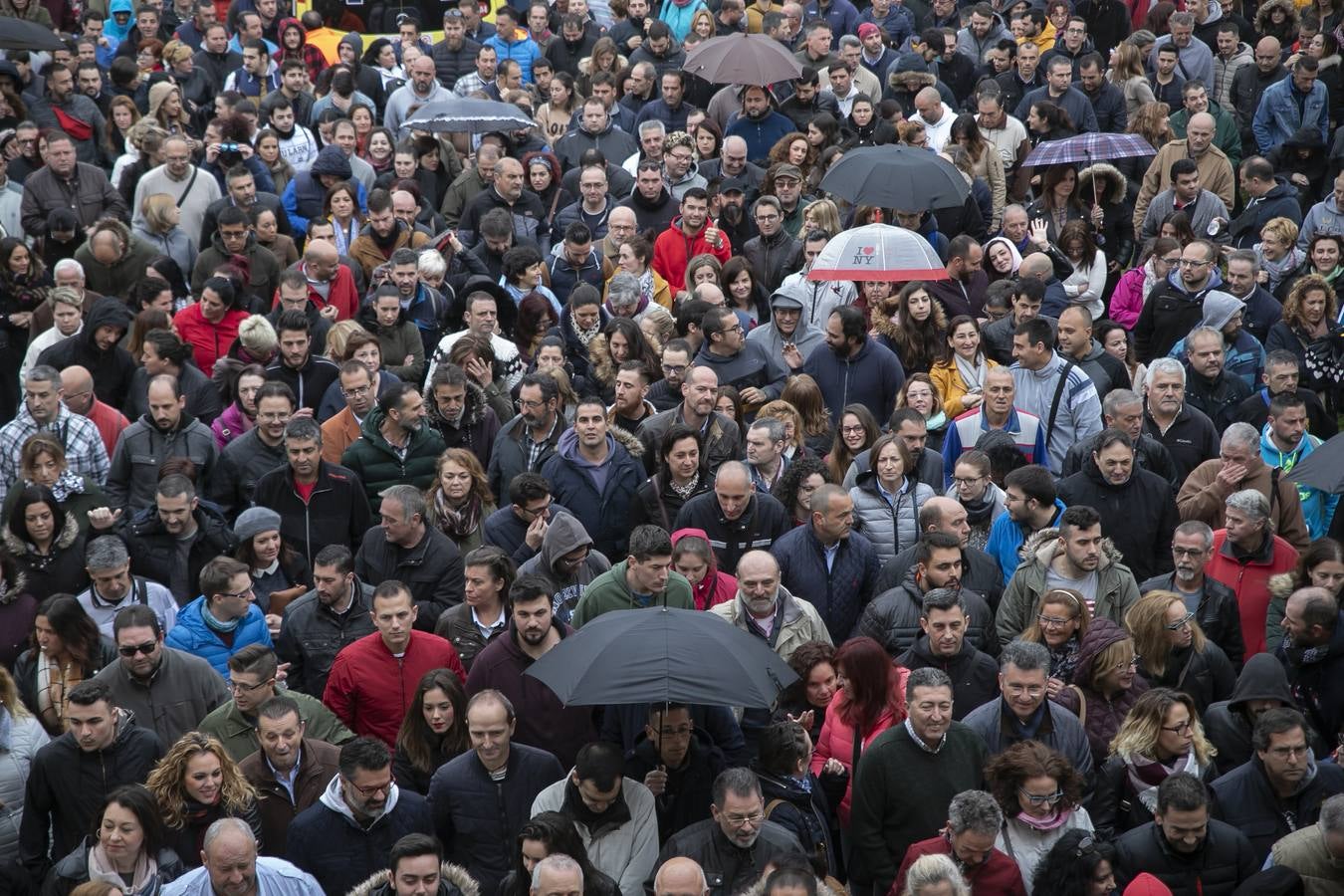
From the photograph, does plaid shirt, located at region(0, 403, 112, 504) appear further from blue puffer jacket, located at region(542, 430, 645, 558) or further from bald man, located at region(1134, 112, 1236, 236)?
bald man, located at region(1134, 112, 1236, 236)

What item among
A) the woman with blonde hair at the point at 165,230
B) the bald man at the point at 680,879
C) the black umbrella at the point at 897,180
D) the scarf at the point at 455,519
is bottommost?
the bald man at the point at 680,879

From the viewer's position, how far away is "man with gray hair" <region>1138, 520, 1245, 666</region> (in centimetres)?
909

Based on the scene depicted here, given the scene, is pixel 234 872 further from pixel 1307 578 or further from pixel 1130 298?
pixel 1130 298

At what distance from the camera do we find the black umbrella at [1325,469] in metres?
8.54

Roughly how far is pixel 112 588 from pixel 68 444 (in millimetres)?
2152

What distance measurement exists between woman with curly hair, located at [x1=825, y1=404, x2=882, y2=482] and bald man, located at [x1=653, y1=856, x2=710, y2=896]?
158 inches

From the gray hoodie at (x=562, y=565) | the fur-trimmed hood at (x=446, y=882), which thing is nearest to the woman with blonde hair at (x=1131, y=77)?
the gray hoodie at (x=562, y=565)

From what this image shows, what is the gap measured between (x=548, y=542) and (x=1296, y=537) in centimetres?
427

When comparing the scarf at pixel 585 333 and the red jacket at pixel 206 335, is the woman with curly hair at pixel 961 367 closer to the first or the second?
the scarf at pixel 585 333

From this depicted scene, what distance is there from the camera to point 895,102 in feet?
52.7

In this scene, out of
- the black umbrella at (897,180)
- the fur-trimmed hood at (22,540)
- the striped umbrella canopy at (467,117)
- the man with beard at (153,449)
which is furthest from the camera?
the striped umbrella canopy at (467,117)

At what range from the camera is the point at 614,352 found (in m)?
11.9

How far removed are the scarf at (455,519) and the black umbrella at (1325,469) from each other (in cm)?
440

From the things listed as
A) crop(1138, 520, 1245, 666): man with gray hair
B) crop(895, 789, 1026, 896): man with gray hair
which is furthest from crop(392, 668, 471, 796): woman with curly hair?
crop(1138, 520, 1245, 666): man with gray hair
